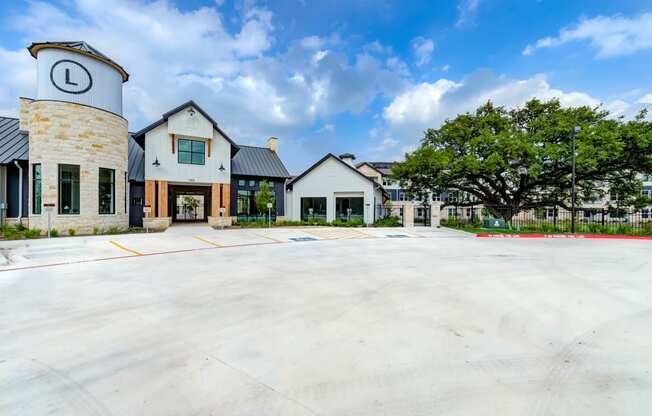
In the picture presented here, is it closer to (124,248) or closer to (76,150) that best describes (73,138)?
(76,150)

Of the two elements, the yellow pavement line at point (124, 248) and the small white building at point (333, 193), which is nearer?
the yellow pavement line at point (124, 248)

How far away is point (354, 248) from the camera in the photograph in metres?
12.8

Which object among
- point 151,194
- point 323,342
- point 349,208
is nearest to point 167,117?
point 151,194

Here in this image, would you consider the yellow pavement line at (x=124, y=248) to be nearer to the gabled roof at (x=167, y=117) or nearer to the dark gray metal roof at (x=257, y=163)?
the gabled roof at (x=167, y=117)

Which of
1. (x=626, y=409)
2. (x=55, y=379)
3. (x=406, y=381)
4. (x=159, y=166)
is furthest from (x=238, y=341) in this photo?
(x=159, y=166)

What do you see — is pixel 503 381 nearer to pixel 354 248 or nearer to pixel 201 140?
pixel 354 248

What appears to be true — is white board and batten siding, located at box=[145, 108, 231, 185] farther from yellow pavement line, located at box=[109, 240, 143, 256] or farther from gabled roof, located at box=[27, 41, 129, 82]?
yellow pavement line, located at box=[109, 240, 143, 256]

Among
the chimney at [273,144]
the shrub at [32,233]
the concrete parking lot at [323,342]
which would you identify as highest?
the chimney at [273,144]

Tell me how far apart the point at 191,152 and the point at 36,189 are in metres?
9.11

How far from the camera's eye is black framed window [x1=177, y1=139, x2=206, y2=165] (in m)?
22.4

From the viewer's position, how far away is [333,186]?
1076 inches

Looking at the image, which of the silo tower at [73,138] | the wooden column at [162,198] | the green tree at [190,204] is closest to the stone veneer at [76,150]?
the silo tower at [73,138]

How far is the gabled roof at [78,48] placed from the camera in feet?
51.7

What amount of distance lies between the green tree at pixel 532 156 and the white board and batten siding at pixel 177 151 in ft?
51.0
